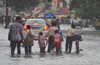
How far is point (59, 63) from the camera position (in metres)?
12.6

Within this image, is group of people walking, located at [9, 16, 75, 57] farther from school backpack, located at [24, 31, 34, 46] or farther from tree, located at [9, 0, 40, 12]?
tree, located at [9, 0, 40, 12]

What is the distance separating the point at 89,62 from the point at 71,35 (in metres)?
3.65

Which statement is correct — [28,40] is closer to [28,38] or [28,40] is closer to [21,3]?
[28,38]

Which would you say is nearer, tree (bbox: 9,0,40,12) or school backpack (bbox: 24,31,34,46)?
school backpack (bbox: 24,31,34,46)

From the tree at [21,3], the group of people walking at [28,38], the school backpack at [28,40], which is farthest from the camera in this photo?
the tree at [21,3]

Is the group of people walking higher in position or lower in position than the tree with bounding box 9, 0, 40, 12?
higher

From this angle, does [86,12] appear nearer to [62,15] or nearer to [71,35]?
[62,15]

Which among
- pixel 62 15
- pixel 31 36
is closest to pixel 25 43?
pixel 31 36

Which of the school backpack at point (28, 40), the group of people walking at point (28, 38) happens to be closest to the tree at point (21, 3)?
the group of people walking at point (28, 38)

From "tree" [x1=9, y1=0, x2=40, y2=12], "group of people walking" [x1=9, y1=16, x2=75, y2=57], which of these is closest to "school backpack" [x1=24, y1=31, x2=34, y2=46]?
"group of people walking" [x1=9, y1=16, x2=75, y2=57]

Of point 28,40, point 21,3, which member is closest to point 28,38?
point 28,40

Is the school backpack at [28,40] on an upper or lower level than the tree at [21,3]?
upper

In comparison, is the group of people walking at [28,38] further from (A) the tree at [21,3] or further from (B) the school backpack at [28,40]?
(A) the tree at [21,3]

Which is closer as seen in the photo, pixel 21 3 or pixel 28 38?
pixel 28 38
